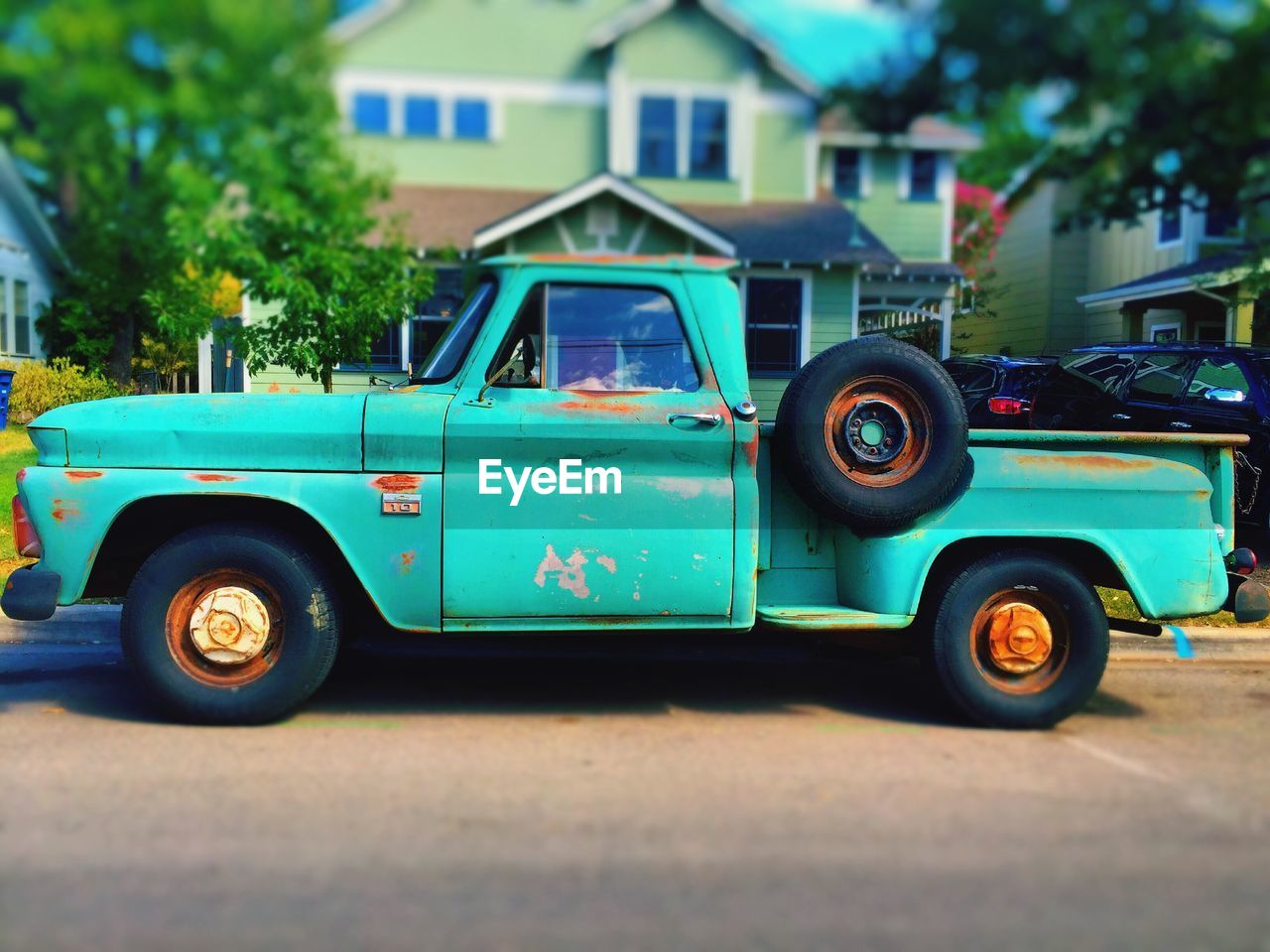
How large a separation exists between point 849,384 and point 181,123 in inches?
126

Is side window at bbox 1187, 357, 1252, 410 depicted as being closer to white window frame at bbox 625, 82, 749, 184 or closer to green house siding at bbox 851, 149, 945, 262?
white window frame at bbox 625, 82, 749, 184

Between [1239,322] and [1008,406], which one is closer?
[1008,406]

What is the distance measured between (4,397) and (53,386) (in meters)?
4.48

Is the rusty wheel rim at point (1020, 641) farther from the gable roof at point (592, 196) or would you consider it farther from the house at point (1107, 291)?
the gable roof at point (592, 196)

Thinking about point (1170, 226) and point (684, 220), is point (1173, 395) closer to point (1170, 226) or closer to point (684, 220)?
point (1170, 226)

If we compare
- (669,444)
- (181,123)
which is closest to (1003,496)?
(669,444)

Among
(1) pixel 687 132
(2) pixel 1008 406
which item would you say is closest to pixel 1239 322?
(2) pixel 1008 406

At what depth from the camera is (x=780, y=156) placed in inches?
438

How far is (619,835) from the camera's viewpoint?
391cm

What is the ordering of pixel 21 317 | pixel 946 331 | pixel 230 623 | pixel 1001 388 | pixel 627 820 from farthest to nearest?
1. pixel 946 331
2. pixel 1001 388
3. pixel 21 317
4. pixel 230 623
5. pixel 627 820

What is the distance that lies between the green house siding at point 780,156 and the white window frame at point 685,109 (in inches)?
9.4

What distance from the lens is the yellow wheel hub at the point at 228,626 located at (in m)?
5.12

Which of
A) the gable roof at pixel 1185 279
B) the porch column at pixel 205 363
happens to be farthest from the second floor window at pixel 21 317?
the gable roof at pixel 1185 279

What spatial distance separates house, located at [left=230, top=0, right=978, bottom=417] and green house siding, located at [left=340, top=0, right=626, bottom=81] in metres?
0.01
